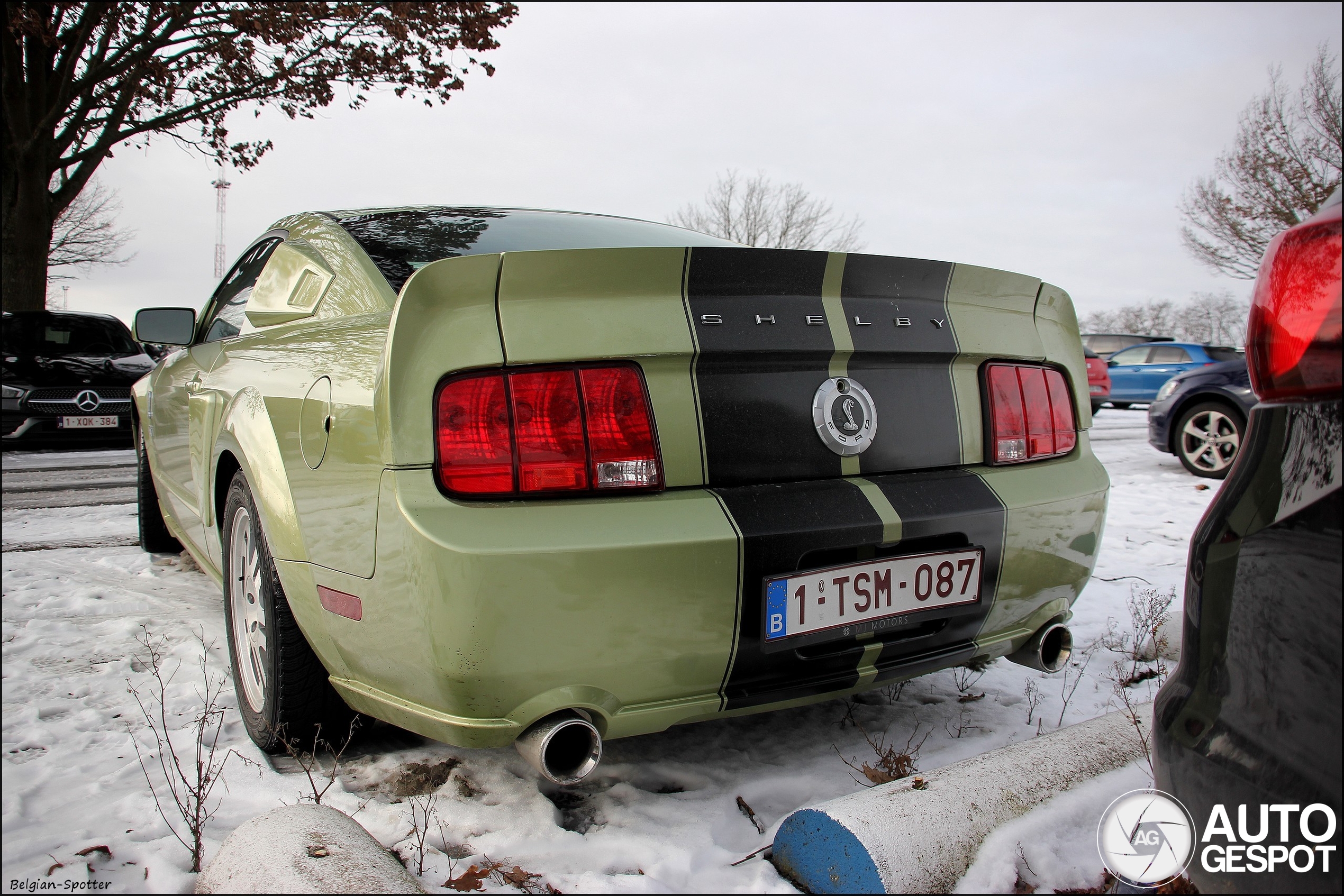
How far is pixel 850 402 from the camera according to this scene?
1.85m

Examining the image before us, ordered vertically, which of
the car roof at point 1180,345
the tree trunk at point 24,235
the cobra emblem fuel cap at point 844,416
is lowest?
the car roof at point 1180,345

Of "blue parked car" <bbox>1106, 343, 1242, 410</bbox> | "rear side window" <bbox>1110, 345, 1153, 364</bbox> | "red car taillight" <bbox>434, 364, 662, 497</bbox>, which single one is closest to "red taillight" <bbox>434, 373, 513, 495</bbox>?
"red car taillight" <bbox>434, 364, 662, 497</bbox>

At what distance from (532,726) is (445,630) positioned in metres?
0.25

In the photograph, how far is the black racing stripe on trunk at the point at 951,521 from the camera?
1820 mm

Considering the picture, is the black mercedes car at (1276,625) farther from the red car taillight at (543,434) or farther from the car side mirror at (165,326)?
the car side mirror at (165,326)

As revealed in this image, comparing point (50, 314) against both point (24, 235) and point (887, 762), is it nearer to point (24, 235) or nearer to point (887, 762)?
point (24, 235)

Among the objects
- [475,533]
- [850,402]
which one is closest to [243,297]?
[475,533]

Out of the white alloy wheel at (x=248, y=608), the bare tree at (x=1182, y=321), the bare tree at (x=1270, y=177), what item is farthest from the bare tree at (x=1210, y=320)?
the white alloy wheel at (x=248, y=608)

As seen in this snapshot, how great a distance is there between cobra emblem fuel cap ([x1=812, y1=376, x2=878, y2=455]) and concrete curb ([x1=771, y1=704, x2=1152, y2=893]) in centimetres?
68

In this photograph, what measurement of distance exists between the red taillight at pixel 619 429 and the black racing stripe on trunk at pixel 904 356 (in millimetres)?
501

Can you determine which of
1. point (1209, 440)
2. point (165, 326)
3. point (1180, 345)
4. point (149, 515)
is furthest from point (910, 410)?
point (1180, 345)

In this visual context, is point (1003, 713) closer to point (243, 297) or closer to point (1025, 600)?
point (1025, 600)

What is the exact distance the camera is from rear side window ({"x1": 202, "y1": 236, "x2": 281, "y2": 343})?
2836mm

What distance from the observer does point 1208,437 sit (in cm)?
745
